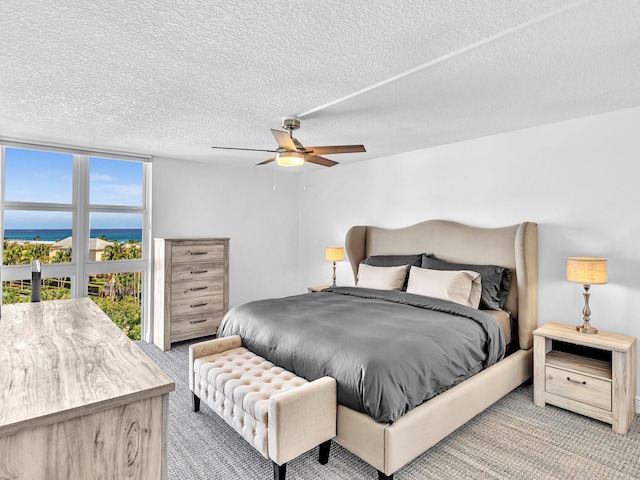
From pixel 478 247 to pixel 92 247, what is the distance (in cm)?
445

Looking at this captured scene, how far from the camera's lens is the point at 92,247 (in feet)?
14.1

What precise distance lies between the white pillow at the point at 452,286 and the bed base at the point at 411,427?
772 millimetres

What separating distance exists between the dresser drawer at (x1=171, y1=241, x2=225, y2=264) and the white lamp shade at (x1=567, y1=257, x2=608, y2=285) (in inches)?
150

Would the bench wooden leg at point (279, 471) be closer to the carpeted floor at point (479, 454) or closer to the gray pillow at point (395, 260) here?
the carpeted floor at point (479, 454)

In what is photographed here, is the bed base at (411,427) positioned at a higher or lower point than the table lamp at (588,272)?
lower

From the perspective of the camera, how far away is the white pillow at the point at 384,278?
395 centimetres

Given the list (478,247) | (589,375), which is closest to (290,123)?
(478,247)

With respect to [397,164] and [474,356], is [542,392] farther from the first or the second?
[397,164]

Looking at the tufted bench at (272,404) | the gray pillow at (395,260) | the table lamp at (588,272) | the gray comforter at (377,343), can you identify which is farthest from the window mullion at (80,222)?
the table lamp at (588,272)

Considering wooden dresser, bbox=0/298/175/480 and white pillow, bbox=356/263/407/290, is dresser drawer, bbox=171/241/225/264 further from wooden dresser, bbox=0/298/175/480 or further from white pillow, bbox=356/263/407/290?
wooden dresser, bbox=0/298/175/480

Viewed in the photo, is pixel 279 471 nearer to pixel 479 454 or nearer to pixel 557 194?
pixel 479 454

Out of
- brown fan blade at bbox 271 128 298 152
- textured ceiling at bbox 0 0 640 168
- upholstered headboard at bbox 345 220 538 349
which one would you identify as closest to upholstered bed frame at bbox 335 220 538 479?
upholstered headboard at bbox 345 220 538 349

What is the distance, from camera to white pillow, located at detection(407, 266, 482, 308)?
3.32m

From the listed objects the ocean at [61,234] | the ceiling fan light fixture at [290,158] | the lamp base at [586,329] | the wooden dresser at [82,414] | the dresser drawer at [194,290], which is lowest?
the lamp base at [586,329]
